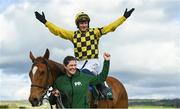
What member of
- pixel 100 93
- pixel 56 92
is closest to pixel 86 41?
pixel 100 93

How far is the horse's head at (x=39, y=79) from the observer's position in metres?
9.94

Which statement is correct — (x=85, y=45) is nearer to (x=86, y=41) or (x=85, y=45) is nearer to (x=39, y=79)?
(x=86, y=41)

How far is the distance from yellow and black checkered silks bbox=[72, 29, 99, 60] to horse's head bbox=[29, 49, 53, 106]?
4.41ft

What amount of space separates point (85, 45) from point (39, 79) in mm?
1908

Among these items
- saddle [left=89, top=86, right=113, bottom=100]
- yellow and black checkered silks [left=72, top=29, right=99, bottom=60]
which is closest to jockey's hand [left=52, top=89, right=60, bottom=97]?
saddle [left=89, top=86, right=113, bottom=100]

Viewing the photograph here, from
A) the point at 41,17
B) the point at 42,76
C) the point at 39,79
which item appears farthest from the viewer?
the point at 41,17

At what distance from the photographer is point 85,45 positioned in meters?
11.6

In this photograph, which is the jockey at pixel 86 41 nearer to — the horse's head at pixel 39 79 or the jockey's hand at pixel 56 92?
the horse's head at pixel 39 79

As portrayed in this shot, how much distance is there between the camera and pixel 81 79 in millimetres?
9664

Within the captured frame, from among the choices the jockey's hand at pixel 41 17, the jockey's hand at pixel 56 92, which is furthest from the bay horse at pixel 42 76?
the jockey's hand at pixel 41 17

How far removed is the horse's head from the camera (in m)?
9.94

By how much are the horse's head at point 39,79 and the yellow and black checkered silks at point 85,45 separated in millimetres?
1345

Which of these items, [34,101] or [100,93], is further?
[100,93]

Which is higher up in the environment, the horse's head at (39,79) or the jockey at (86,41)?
the jockey at (86,41)
